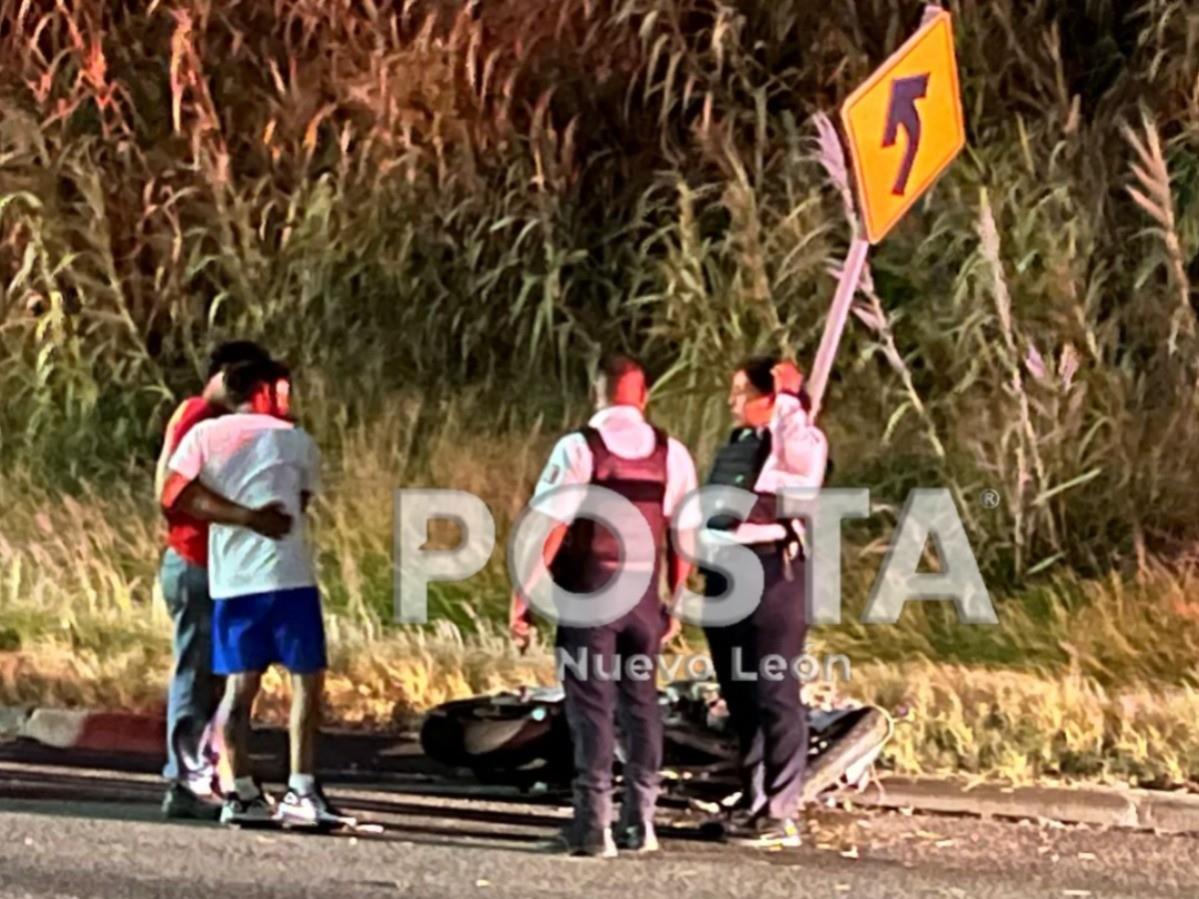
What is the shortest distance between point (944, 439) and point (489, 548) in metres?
2.65

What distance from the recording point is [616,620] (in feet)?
17.2

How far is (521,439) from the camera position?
1060 cm

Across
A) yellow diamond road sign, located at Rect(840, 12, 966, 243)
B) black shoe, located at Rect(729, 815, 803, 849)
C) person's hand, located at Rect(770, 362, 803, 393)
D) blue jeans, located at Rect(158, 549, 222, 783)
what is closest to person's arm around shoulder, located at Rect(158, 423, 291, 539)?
blue jeans, located at Rect(158, 549, 222, 783)

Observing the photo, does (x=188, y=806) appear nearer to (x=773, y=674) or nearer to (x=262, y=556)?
(x=262, y=556)

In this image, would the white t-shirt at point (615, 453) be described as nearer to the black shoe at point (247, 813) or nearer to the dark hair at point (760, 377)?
the dark hair at point (760, 377)

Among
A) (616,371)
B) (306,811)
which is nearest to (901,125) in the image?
(616,371)

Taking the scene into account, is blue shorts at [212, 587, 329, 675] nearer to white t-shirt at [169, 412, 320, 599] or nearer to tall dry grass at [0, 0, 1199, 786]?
white t-shirt at [169, 412, 320, 599]

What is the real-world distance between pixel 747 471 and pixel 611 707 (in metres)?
0.88

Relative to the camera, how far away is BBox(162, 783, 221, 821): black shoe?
5891 mm

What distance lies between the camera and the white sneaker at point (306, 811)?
18.6ft

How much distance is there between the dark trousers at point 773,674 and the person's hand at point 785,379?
1.97 feet

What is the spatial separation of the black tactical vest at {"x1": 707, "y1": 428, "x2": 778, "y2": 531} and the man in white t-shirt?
1.37 metres

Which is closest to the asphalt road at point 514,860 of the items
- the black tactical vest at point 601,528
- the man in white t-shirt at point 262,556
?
the man in white t-shirt at point 262,556

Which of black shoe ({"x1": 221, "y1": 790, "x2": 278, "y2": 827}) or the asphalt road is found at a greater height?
black shoe ({"x1": 221, "y1": 790, "x2": 278, "y2": 827})
